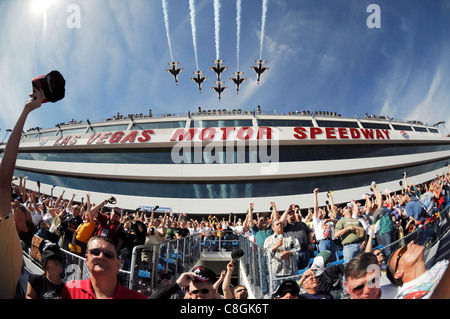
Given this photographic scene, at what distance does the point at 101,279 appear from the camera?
1745 mm

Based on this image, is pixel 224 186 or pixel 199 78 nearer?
pixel 224 186

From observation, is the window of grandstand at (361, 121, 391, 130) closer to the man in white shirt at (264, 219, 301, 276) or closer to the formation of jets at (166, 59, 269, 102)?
the formation of jets at (166, 59, 269, 102)

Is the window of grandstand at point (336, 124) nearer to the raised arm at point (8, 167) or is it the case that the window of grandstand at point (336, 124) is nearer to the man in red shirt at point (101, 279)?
the man in red shirt at point (101, 279)

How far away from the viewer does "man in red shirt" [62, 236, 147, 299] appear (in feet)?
5.72

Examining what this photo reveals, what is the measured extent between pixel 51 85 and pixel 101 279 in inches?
68.6

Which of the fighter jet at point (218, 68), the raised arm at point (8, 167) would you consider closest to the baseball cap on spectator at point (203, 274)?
the raised arm at point (8, 167)

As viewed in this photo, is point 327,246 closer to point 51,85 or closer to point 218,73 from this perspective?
point 51,85

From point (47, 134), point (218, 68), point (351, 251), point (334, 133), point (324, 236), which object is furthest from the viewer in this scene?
point (47, 134)

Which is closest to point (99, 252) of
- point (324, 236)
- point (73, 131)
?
point (324, 236)

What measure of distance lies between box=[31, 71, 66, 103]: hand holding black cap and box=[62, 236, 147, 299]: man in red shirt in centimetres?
134

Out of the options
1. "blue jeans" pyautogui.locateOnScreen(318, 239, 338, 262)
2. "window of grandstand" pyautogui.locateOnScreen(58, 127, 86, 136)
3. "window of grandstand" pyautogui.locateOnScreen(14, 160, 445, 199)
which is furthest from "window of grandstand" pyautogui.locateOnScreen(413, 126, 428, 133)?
"window of grandstand" pyautogui.locateOnScreen(58, 127, 86, 136)
